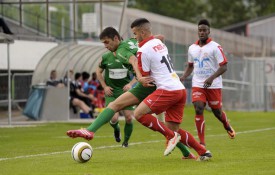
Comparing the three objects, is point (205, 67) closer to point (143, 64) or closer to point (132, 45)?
point (132, 45)

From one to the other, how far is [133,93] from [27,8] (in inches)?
1366

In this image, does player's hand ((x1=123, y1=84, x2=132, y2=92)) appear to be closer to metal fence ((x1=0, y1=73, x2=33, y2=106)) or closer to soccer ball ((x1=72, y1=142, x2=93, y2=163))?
soccer ball ((x1=72, y1=142, x2=93, y2=163))

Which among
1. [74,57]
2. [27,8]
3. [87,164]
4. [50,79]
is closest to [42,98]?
[50,79]

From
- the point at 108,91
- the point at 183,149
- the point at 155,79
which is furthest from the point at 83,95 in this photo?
the point at 155,79

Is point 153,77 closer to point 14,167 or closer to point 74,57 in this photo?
point 14,167

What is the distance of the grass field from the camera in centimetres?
1370

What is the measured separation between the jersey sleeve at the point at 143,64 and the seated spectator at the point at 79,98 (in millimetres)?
20573

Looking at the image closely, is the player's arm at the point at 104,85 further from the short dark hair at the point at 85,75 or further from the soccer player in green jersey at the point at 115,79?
the short dark hair at the point at 85,75

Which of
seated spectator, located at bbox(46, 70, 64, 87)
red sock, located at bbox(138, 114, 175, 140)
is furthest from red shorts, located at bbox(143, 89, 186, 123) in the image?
seated spectator, located at bbox(46, 70, 64, 87)

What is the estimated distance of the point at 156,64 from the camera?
14.8 metres

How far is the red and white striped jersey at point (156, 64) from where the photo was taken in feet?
48.2

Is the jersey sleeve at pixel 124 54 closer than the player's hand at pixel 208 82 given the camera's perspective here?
Yes

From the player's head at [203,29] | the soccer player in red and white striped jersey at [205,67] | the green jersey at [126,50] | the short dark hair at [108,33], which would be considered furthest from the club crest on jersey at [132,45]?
the player's head at [203,29]

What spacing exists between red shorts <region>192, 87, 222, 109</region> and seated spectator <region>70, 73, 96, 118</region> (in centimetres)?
1677
